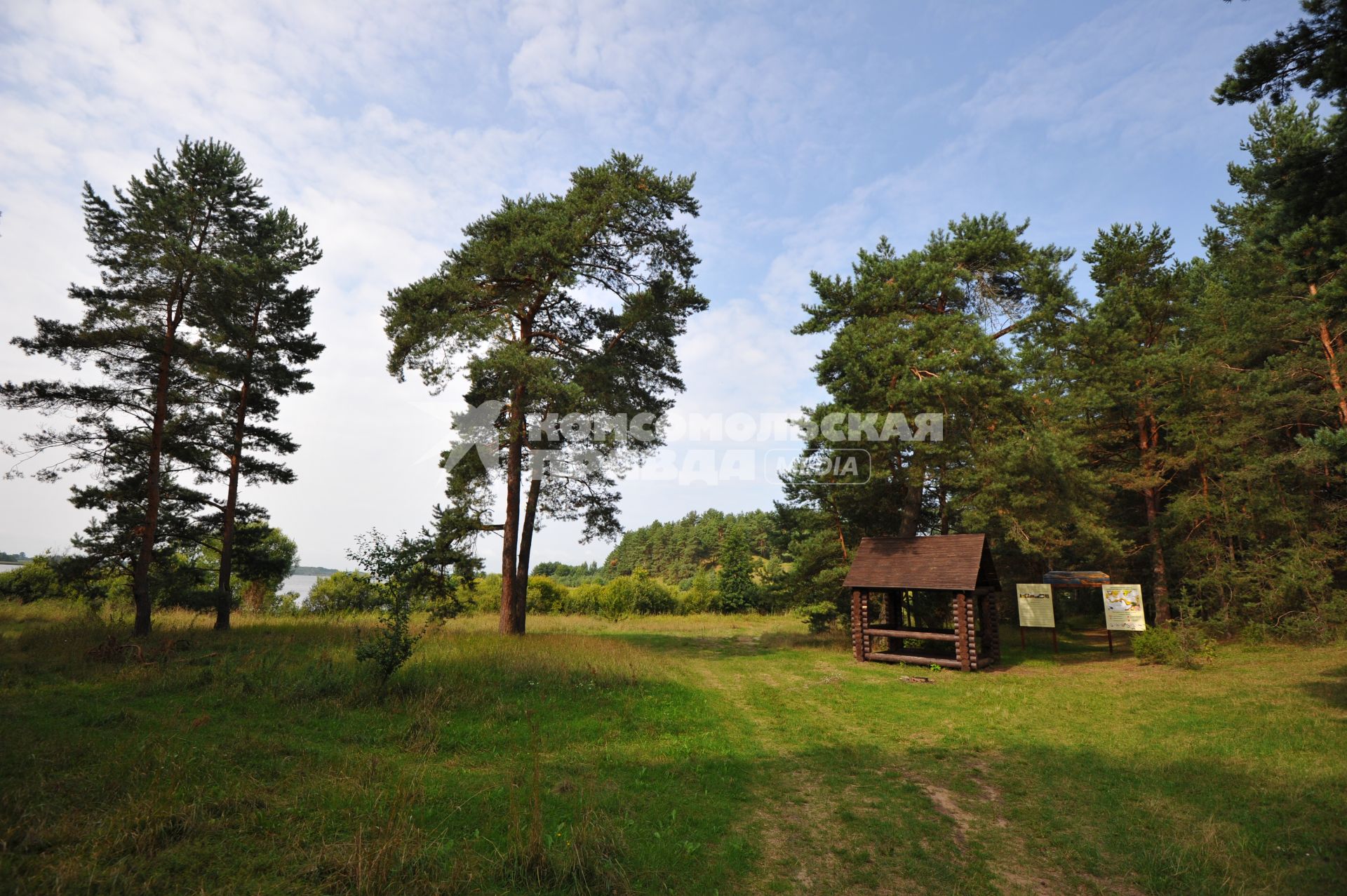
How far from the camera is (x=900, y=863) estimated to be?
211 inches

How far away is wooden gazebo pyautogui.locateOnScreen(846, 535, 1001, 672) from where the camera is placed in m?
16.8

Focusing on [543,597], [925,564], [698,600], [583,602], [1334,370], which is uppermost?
[1334,370]

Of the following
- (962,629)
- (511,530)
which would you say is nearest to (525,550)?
(511,530)

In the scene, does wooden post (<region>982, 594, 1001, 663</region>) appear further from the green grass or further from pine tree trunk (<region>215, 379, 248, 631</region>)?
pine tree trunk (<region>215, 379, 248, 631</region>)

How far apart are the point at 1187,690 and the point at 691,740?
12.1 metres

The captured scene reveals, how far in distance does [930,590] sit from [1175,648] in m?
6.68

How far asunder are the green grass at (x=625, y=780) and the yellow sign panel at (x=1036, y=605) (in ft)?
16.8

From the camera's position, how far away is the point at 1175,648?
16.2m

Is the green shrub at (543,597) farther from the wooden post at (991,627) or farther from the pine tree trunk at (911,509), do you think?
the wooden post at (991,627)

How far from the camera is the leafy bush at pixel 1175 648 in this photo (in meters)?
15.8

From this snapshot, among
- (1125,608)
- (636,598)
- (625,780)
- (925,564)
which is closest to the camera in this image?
(625,780)

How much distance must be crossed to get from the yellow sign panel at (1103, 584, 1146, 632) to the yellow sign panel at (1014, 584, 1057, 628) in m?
1.50

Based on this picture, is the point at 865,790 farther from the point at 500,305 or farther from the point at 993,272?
the point at 993,272

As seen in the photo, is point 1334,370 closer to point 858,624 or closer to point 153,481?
point 858,624
